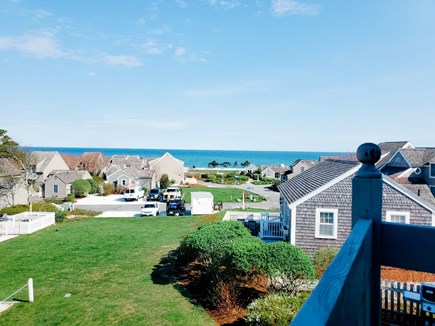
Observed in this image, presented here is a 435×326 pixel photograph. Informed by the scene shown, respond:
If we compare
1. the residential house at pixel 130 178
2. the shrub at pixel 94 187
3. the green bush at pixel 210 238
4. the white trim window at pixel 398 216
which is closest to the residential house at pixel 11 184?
the shrub at pixel 94 187

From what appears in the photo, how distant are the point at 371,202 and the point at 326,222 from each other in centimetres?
1346

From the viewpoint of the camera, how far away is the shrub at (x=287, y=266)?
374 inches

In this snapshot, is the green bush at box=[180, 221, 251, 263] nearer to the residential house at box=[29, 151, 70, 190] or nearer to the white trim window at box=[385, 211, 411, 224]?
the white trim window at box=[385, 211, 411, 224]

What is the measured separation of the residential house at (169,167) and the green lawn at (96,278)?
3227 cm

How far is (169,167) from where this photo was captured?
5628cm

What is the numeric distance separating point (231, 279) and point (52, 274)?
866 centimetres

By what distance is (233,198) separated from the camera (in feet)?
133

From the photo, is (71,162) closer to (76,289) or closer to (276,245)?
(76,289)

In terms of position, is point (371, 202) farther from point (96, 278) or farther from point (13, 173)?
point (13, 173)

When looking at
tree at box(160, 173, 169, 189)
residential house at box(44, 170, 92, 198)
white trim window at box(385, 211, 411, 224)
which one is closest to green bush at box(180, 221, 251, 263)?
white trim window at box(385, 211, 411, 224)

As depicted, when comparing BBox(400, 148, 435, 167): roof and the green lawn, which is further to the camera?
BBox(400, 148, 435, 167): roof

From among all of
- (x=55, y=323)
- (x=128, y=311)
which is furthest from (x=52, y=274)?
(x=128, y=311)

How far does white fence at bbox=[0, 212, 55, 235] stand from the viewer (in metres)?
21.7

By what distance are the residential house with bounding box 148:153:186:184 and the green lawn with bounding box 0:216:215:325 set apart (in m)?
32.3
